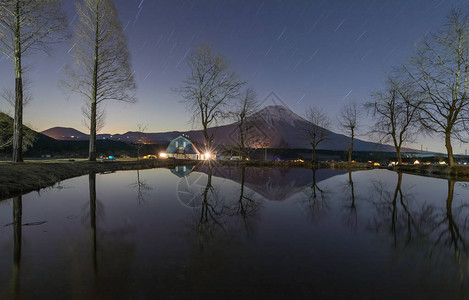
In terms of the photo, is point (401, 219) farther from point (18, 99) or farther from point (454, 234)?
point (18, 99)

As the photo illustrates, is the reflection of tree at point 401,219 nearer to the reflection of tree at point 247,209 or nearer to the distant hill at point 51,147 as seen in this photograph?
the reflection of tree at point 247,209

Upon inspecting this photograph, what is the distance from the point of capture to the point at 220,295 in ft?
8.33

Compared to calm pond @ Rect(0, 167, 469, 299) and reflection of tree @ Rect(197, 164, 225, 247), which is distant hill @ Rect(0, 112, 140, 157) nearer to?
calm pond @ Rect(0, 167, 469, 299)

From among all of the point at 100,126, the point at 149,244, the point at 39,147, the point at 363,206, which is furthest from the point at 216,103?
the point at 39,147

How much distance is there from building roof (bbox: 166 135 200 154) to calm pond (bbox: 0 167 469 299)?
41462 millimetres

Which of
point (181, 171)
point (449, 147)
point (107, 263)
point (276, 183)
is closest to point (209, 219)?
point (107, 263)

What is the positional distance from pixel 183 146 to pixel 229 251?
48.0 meters

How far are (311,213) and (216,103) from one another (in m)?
22.9

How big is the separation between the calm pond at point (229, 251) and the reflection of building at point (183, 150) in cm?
4029

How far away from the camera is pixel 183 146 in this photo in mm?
50312

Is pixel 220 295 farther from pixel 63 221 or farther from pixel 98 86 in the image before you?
pixel 98 86

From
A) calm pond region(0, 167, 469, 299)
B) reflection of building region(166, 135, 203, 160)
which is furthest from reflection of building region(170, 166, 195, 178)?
reflection of building region(166, 135, 203, 160)

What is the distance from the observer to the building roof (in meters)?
48.5

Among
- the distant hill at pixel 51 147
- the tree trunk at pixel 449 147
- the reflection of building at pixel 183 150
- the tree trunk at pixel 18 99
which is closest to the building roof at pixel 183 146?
the reflection of building at pixel 183 150
